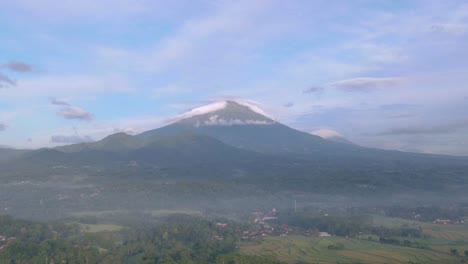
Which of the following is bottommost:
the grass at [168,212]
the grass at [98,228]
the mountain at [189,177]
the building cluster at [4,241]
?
the grass at [98,228]

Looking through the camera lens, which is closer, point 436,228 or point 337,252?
point 337,252

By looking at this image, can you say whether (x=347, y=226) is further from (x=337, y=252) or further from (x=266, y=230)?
(x=337, y=252)

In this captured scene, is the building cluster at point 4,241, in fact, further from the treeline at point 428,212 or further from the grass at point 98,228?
the treeline at point 428,212

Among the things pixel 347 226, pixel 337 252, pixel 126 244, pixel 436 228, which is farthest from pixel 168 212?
pixel 436 228

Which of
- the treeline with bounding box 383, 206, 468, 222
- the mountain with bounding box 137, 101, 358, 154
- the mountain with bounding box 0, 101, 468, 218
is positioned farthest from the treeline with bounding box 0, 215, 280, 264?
the mountain with bounding box 137, 101, 358, 154

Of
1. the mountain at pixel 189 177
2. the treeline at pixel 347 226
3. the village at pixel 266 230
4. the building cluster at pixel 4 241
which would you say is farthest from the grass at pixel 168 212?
the building cluster at pixel 4 241

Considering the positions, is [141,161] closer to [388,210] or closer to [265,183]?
[265,183]

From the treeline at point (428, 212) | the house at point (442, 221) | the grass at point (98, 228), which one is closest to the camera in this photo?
the grass at point (98, 228)

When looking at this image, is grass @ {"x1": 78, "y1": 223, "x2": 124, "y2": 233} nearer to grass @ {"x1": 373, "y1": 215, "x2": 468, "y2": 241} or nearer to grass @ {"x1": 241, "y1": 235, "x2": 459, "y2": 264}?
grass @ {"x1": 241, "y1": 235, "x2": 459, "y2": 264}

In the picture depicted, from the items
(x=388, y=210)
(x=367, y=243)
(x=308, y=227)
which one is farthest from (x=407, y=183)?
(x=367, y=243)
